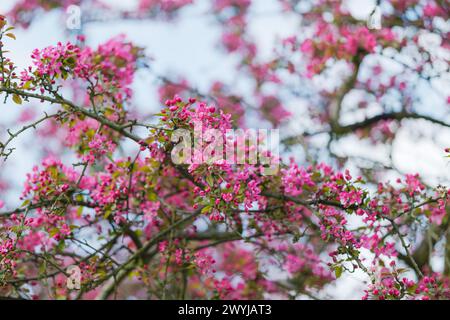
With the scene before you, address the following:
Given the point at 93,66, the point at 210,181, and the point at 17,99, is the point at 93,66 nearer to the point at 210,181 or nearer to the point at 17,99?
the point at 17,99

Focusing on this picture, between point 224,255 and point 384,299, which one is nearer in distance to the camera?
point 384,299

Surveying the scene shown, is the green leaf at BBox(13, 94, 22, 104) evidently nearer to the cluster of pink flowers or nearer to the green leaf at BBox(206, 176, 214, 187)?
the cluster of pink flowers

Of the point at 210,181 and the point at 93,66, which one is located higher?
the point at 93,66

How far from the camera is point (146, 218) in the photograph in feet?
13.4

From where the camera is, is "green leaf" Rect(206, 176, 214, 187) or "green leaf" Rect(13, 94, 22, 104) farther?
"green leaf" Rect(13, 94, 22, 104)

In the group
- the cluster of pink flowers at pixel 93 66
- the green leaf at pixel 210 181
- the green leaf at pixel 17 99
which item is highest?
the cluster of pink flowers at pixel 93 66

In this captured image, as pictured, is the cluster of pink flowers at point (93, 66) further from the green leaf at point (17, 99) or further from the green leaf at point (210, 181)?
the green leaf at point (210, 181)

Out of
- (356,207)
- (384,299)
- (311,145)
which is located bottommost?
(384,299)

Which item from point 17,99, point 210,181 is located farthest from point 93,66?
point 210,181

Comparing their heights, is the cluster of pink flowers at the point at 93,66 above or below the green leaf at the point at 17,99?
above

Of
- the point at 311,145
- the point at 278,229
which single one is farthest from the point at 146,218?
the point at 311,145

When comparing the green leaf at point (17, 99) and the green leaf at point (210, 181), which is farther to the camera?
the green leaf at point (17, 99)
